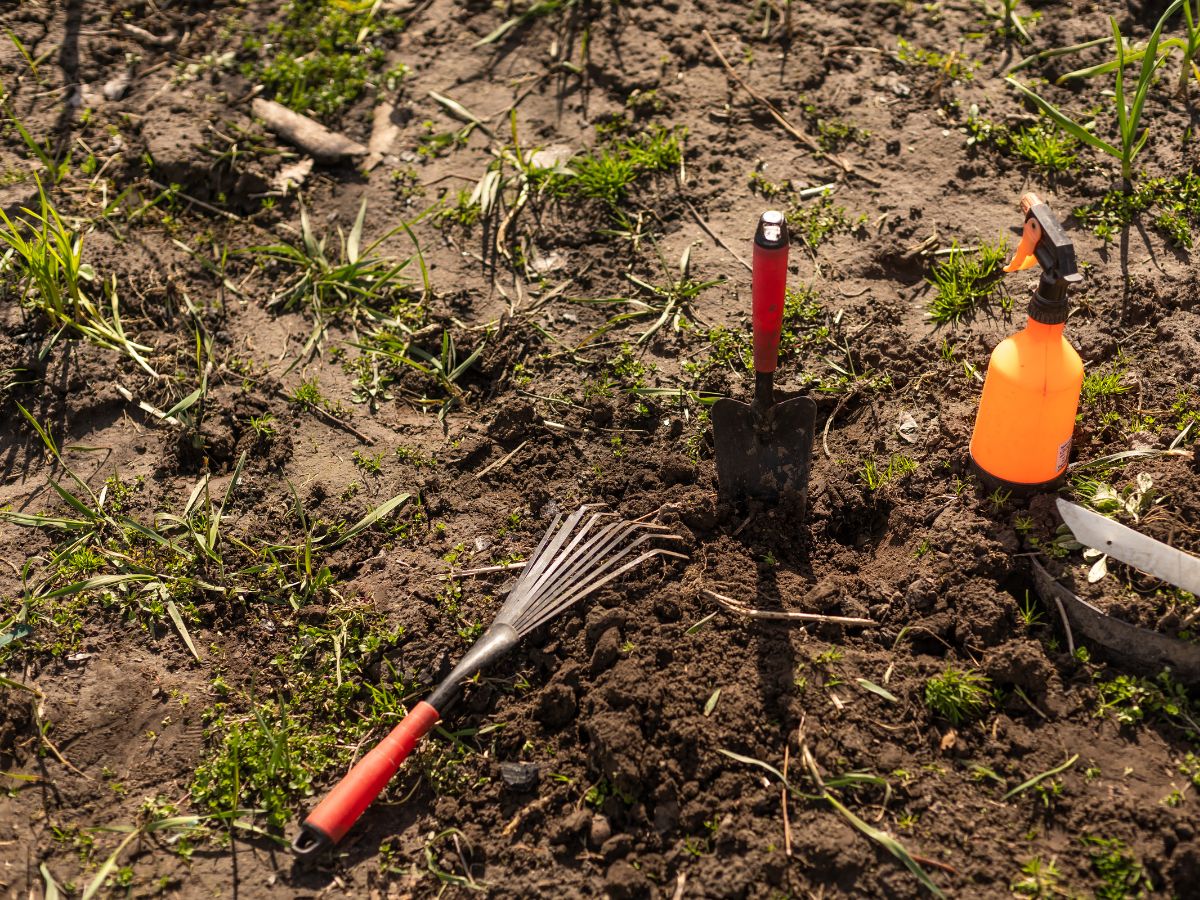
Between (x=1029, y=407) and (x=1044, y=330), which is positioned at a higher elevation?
(x=1044, y=330)

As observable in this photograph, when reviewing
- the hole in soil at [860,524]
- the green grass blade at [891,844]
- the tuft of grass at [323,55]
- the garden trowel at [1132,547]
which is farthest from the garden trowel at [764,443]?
the tuft of grass at [323,55]

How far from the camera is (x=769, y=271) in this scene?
2418mm

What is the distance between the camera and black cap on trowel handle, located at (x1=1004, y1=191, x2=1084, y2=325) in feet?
Answer: 7.91

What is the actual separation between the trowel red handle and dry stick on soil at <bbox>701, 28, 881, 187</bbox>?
5.05ft

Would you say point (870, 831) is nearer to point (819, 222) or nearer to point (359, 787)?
point (359, 787)

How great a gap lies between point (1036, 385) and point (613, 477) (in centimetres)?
122

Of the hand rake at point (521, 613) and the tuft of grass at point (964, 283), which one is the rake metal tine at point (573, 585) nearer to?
the hand rake at point (521, 613)

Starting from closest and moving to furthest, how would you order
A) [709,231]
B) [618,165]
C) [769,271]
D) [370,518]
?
[769,271], [370,518], [709,231], [618,165]

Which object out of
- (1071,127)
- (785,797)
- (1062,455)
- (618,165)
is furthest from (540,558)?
(1071,127)

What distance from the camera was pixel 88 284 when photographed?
376cm

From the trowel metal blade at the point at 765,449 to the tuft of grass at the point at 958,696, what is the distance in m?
0.63

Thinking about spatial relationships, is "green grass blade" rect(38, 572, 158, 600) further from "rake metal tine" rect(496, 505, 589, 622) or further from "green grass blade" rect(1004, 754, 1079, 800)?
"green grass blade" rect(1004, 754, 1079, 800)

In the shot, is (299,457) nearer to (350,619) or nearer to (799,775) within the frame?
(350,619)

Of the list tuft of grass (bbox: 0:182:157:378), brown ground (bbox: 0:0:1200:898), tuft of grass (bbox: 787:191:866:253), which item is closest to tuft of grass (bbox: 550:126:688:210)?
brown ground (bbox: 0:0:1200:898)
